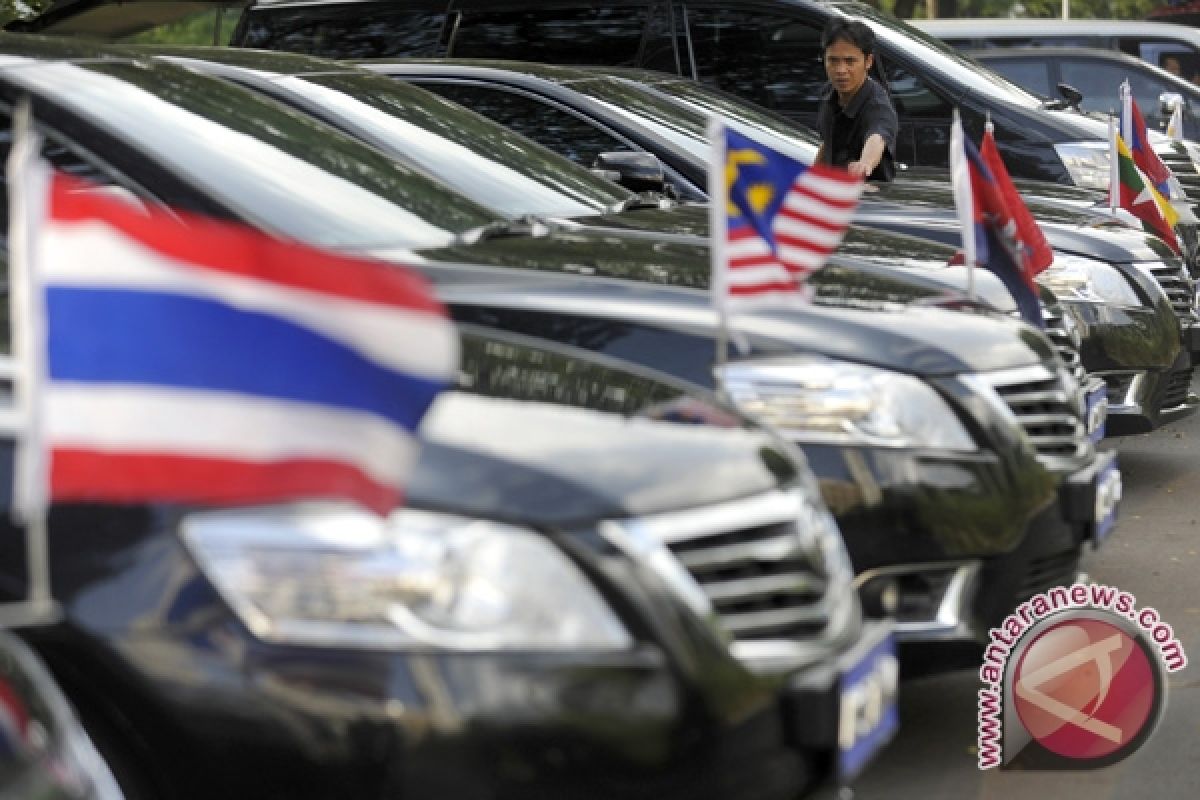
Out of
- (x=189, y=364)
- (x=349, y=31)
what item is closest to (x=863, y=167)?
(x=349, y=31)

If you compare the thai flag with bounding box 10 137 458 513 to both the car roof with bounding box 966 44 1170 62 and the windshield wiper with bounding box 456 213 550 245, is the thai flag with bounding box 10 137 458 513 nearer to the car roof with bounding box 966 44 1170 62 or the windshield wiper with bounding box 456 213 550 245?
the windshield wiper with bounding box 456 213 550 245

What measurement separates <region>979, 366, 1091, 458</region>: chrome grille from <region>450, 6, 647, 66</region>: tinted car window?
27.7ft

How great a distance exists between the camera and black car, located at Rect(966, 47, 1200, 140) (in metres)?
17.8

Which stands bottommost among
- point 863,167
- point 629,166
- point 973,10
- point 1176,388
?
point 973,10

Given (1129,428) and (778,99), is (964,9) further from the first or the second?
(1129,428)

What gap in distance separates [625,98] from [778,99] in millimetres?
3870

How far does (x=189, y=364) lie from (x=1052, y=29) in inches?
677

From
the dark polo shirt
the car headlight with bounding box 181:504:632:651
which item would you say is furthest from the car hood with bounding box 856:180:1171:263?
the car headlight with bounding box 181:504:632:651

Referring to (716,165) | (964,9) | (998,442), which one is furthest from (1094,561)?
(964,9)

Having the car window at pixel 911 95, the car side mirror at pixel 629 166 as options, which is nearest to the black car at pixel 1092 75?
the car window at pixel 911 95

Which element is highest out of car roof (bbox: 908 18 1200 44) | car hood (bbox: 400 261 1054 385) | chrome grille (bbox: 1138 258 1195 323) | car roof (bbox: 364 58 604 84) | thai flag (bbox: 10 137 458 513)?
thai flag (bbox: 10 137 458 513)

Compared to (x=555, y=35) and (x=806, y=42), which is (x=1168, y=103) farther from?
(x=555, y=35)

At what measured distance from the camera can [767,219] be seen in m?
5.50

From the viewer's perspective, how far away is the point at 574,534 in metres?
3.65
